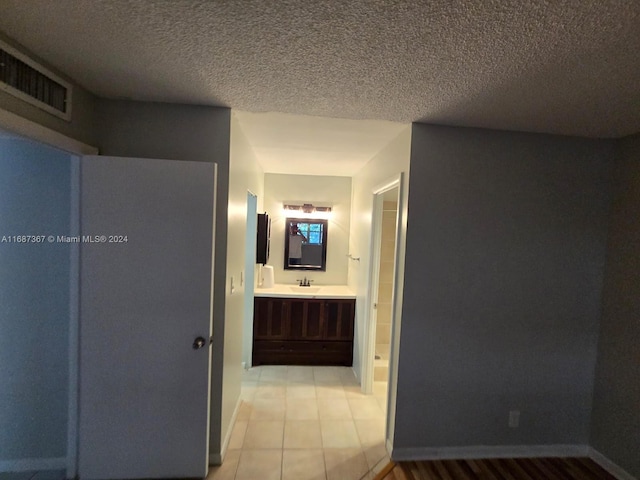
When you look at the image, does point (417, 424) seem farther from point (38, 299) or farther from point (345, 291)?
point (38, 299)

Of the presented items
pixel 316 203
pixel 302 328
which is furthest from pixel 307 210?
pixel 302 328

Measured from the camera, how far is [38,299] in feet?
5.46

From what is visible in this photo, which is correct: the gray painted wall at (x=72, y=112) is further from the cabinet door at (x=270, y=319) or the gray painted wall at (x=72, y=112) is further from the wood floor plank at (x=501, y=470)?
the wood floor plank at (x=501, y=470)

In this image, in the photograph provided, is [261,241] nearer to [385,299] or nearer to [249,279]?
[249,279]

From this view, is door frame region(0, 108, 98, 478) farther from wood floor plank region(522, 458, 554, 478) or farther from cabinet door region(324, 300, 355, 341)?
wood floor plank region(522, 458, 554, 478)

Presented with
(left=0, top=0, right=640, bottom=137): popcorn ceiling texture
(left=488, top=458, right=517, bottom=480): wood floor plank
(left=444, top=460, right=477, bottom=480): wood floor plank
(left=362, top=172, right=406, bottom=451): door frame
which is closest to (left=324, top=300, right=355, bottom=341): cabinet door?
(left=362, top=172, right=406, bottom=451): door frame

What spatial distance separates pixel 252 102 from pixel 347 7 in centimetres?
88

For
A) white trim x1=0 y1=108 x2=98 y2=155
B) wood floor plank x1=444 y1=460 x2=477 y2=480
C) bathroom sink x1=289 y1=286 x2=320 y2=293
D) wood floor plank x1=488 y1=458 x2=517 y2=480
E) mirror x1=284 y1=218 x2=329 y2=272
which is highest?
white trim x1=0 y1=108 x2=98 y2=155

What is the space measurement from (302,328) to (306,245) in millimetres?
1125

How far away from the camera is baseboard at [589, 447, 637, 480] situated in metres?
1.83

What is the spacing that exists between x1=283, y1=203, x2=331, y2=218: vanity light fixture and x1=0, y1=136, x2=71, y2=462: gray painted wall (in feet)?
7.84

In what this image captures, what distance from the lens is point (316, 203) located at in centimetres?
385

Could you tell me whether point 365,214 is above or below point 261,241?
above

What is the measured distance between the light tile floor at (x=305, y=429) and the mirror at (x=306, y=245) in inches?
52.6
